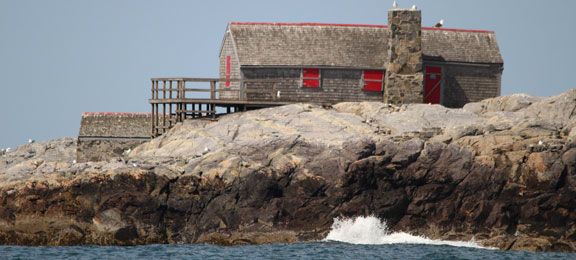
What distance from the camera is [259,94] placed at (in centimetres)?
5956

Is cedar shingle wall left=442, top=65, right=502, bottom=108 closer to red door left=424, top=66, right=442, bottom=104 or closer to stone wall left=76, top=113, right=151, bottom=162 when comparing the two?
red door left=424, top=66, right=442, bottom=104

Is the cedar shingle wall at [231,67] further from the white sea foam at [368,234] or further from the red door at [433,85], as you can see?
the white sea foam at [368,234]

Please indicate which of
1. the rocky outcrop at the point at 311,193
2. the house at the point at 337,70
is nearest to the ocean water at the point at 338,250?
the rocky outcrop at the point at 311,193

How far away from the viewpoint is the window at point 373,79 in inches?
2361

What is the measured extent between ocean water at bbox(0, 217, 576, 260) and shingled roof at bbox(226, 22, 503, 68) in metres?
11.6

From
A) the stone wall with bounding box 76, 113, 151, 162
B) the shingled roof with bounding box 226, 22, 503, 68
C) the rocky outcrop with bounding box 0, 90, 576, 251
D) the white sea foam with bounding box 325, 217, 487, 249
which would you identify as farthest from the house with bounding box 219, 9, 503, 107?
the white sea foam with bounding box 325, 217, 487, 249

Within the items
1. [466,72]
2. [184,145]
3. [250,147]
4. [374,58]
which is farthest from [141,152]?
[466,72]

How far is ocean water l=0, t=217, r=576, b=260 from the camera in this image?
45.6 meters

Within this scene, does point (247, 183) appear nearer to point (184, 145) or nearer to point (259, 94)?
point (184, 145)

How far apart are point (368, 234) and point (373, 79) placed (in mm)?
11732

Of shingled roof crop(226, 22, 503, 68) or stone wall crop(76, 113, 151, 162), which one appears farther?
stone wall crop(76, 113, 151, 162)

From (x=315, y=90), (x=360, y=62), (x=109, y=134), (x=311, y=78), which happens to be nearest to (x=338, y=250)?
(x=315, y=90)

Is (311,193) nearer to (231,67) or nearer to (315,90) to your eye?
(315,90)

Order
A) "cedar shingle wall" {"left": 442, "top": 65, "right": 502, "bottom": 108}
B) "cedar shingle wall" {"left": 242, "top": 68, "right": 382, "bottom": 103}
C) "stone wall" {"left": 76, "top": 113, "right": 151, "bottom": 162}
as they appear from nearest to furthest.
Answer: "cedar shingle wall" {"left": 242, "top": 68, "right": 382, "bottom": 103} < "cedar shingle wall" {"left": 442, "top": 65, "right": 502, "bottom": 108} < "stone wall" {"left": 76, "top": 113, "right": 151, "bottom": 162}
